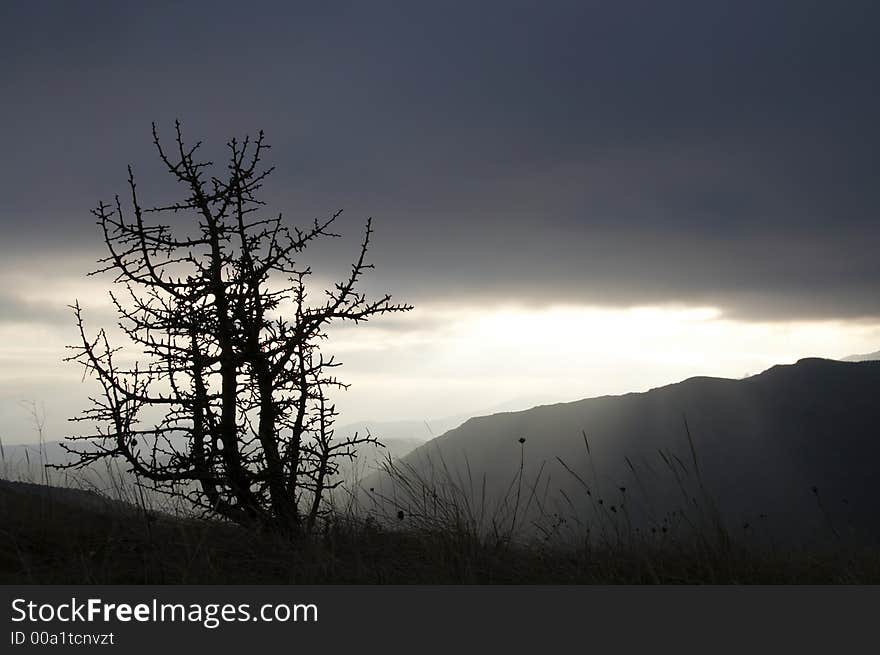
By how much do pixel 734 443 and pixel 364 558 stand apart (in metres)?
92.5

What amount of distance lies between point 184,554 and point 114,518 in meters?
1.76

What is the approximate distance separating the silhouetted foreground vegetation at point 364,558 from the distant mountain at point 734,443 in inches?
2600

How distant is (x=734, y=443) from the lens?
90.1 m

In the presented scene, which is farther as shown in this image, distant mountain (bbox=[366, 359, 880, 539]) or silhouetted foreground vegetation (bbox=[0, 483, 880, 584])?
distant mountain (bbox=[366, 359, 880, 539])

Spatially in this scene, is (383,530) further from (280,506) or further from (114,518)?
(114,518)

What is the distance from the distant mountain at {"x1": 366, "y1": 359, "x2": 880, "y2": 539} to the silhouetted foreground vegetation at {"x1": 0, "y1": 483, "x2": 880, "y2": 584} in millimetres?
66028

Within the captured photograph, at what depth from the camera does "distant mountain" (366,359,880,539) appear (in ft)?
250

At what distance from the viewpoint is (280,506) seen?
22.7ft

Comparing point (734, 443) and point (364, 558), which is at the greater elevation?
point (364, 558)

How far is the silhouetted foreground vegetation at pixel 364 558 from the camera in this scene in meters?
5.17

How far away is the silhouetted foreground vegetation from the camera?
17.0 feet

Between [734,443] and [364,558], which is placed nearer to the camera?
[364,558]
